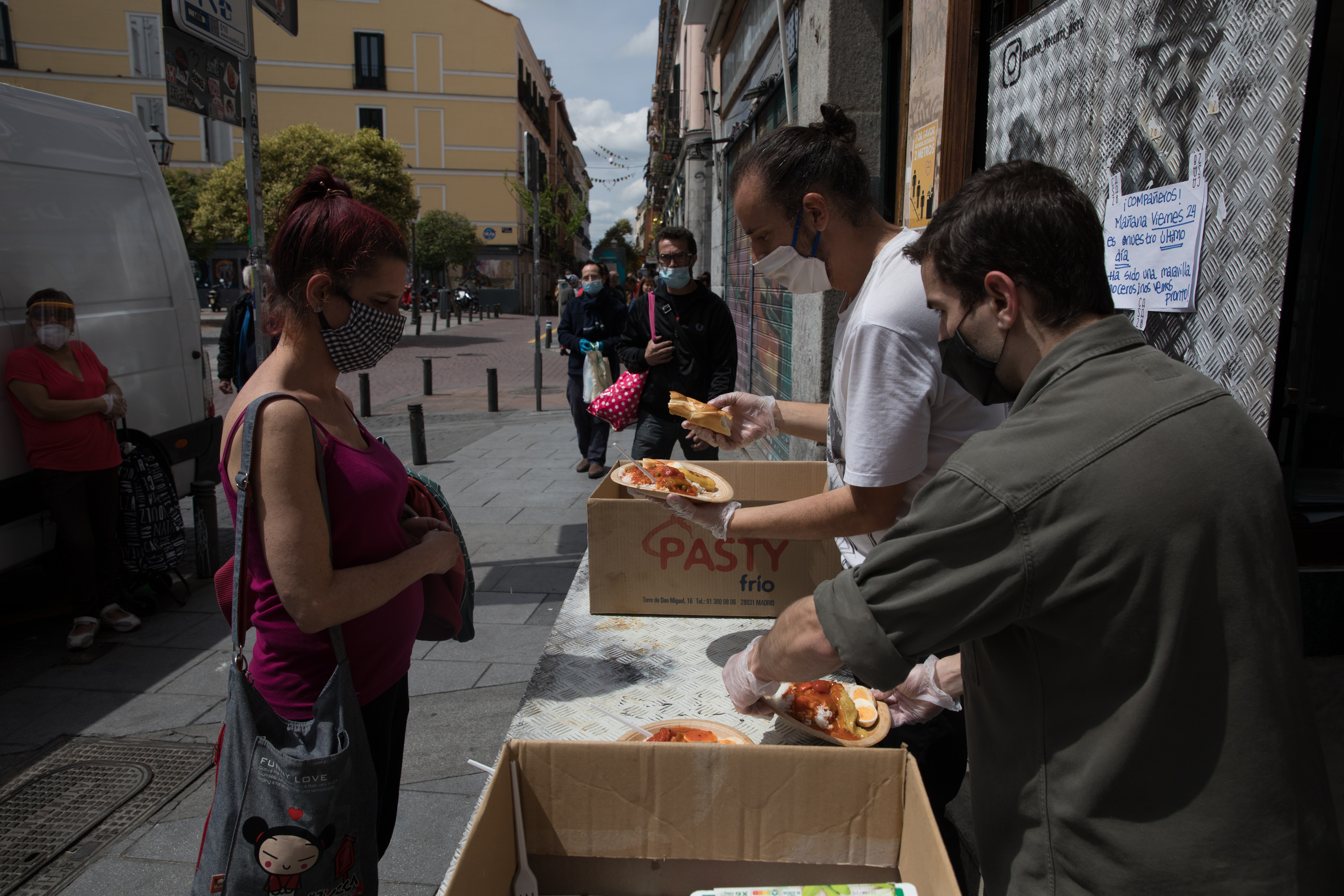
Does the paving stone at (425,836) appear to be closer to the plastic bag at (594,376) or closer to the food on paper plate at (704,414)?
the food on paper plate at (704,414)

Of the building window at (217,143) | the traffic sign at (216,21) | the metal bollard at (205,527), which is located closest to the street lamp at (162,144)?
the metal bollard at (205,527)

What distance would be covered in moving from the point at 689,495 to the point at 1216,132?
1569mm

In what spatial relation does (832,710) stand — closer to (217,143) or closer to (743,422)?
(743,422)

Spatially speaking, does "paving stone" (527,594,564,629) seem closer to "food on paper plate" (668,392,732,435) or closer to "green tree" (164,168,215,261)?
"food on paper plate" (668,392,732,435)

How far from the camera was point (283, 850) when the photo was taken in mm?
1559

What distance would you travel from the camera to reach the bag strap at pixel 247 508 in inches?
62.7

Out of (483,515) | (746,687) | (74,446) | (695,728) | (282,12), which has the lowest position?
(483,515)

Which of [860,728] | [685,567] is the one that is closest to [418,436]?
[685,567]

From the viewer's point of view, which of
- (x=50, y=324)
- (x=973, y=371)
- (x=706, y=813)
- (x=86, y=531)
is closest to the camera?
(x=973, y=371)

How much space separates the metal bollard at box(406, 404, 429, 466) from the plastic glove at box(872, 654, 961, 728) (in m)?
7.32

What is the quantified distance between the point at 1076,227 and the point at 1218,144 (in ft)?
3.67

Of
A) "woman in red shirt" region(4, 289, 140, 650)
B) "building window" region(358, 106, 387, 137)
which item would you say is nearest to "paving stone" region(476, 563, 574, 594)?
"woman in red shirt" region(4, 289, 140, 650)

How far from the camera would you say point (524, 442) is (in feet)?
32.9

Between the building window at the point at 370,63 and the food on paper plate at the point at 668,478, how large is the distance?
4783 cm
